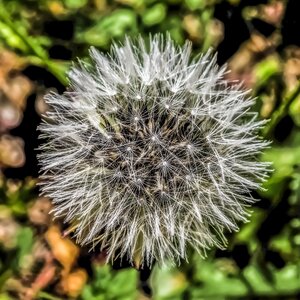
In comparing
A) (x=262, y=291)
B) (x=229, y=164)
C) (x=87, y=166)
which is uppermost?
(x=87, y=166)

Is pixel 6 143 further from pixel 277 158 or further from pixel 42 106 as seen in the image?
pixel 277 158

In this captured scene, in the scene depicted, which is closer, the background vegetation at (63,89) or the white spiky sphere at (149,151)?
the white spiky sphere at (149,151)

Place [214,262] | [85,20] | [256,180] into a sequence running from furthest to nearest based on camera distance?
[85,20], [214,262], [256,180]

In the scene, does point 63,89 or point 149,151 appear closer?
point 149,151

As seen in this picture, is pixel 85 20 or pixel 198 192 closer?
pixel 198 192

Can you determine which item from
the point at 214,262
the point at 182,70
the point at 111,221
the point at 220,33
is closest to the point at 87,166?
the point at 111,221
